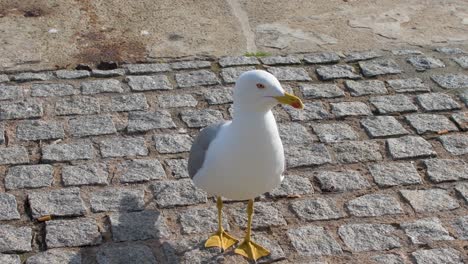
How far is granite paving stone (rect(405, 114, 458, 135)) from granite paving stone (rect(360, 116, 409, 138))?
112 millimetres

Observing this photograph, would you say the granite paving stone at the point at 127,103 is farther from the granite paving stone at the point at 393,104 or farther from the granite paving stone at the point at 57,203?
the granite paving stone at the point at 393,104

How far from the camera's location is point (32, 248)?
14.3 feet

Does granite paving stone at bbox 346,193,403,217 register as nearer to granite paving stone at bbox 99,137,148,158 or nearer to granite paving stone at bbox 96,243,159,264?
granite paving stone at bbox 96,243,159,264

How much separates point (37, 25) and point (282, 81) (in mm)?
2479

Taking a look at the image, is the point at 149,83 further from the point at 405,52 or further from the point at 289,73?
the point at 405,52

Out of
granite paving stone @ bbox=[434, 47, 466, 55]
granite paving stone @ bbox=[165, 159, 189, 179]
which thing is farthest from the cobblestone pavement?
granite paving stone @ bbox=[434, 47, 466, 55]

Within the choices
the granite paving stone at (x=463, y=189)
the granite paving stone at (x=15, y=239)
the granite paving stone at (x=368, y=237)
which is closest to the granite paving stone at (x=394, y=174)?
the granite paving stone at (x=463, y=189)

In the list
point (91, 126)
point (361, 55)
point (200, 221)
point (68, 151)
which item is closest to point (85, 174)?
point (68, 151)

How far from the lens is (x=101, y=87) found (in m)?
6.18

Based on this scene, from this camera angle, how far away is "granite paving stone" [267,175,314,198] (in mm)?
4957

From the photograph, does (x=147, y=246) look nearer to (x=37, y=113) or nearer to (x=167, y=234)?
(x=167, y=234)

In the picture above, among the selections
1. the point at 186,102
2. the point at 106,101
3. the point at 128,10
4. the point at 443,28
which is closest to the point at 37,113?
the point at 106,101

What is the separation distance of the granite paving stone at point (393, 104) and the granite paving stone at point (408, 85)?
0.12 metres

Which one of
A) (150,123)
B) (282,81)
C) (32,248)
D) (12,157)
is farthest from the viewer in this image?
(282,81)
